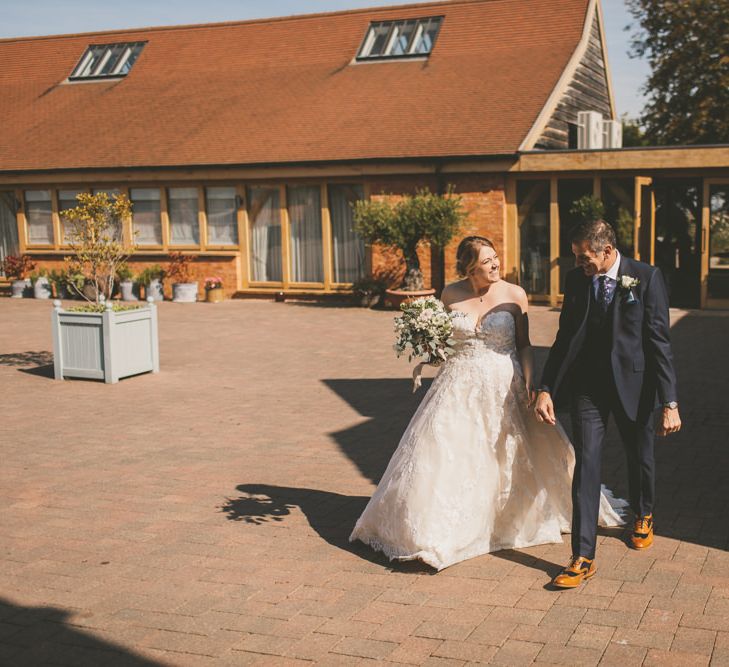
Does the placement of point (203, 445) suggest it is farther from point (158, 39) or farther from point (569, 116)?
point (158, 39)

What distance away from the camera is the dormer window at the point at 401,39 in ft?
77.3

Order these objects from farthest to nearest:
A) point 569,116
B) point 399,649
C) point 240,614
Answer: point 569,116 < point 240,614 < point 399,649

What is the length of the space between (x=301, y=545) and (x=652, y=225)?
14304 millimetres

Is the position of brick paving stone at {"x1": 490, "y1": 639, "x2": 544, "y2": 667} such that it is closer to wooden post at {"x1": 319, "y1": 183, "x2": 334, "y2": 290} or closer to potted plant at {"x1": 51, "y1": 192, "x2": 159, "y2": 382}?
potted plant at {"x1": 51, "y1": 192, "x2": 159, "y2": 382}

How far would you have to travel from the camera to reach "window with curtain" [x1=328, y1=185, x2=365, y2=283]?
20.7 meters

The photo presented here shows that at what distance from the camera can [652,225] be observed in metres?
18.2

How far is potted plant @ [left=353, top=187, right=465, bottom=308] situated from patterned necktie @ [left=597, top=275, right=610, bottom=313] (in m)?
13.0

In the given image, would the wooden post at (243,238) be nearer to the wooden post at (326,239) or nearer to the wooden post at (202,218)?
the wooden post at (202,218)

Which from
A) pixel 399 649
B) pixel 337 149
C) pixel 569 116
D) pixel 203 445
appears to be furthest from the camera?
pixel 569 116

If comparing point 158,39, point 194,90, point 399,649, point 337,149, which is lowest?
point 399,649

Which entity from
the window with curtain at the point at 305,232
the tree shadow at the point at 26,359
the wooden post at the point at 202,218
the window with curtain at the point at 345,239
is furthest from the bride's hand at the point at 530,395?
the wooden post at the point at 202,218

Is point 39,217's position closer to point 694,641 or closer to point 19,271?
point 19,271

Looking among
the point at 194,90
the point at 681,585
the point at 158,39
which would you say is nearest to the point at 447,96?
the point at 194,90

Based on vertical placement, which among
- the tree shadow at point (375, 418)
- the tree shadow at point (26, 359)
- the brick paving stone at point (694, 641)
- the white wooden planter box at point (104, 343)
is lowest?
the brick paving stone at point (694, 641)
